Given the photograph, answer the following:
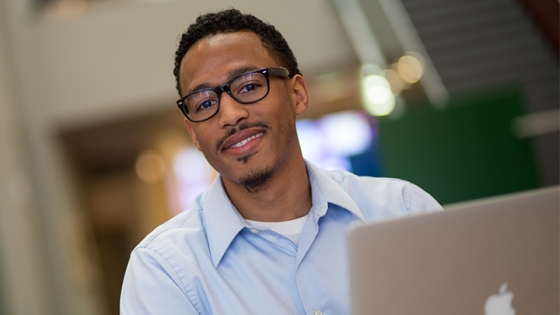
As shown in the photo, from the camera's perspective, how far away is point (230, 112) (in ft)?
4.91

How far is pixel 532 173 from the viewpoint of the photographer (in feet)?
11.8

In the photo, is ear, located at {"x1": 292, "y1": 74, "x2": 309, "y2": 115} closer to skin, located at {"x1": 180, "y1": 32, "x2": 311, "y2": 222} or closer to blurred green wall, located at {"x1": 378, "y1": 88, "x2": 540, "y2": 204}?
skin, located at {"x1": 180, "y1": 32, "x2": 311, "y2": 222}

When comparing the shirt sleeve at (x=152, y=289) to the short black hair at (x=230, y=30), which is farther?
the short black hair at (x=230, y=30)

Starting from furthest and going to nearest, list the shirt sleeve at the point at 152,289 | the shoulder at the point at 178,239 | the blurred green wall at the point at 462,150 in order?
the blurred green wall at the point at 462,150
the shoulder at the point at 178,239
the shirt sleeve at the point at 152,289

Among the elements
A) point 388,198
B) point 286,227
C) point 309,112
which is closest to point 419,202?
point 388,198

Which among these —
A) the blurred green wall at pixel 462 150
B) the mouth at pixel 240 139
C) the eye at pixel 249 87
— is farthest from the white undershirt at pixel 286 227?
the blurred green wall at pixel 462 150

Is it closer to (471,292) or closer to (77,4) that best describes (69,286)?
(77,4)

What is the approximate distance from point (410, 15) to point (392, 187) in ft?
13.6

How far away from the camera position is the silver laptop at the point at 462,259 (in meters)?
0.94

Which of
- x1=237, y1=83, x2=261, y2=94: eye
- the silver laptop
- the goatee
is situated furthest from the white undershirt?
the silver laptop

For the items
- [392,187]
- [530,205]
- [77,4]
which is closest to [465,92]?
[392,187]

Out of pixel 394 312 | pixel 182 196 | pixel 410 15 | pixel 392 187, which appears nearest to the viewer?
pixel 394 312

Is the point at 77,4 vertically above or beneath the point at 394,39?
above

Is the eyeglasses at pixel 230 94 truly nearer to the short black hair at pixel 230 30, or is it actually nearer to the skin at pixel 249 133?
the skin at pixel 249 133
